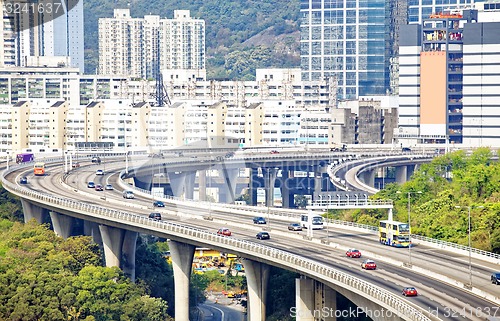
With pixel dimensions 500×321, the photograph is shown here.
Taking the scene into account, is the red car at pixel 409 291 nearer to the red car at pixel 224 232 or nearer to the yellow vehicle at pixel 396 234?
the yellow vehicle at pixel 396 234

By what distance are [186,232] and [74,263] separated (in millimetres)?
13302

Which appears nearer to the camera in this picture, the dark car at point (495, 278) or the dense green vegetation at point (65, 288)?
the dark car at point (495, 278)

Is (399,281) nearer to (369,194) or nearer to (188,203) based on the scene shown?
(188,203)

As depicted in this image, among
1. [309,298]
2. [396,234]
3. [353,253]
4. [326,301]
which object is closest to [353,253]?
[353,253]

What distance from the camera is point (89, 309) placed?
11994cm

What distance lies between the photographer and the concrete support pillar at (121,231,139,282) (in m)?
146

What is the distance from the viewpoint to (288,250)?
11281 cm

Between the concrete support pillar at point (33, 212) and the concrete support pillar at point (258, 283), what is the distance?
173ft

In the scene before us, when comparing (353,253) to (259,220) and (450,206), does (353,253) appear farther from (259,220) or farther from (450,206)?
(450,206)

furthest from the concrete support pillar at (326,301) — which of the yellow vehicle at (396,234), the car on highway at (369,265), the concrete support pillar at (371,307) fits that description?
the yellow vehicle at (396,234)

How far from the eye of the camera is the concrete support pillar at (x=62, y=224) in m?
156

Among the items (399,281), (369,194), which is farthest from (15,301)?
(369,194)

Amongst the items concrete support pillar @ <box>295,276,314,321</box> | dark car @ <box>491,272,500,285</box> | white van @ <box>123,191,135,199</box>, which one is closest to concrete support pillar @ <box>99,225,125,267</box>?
white van @ <box>123,191,135,199</box>

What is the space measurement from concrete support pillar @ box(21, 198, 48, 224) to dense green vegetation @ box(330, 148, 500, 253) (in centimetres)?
3297
